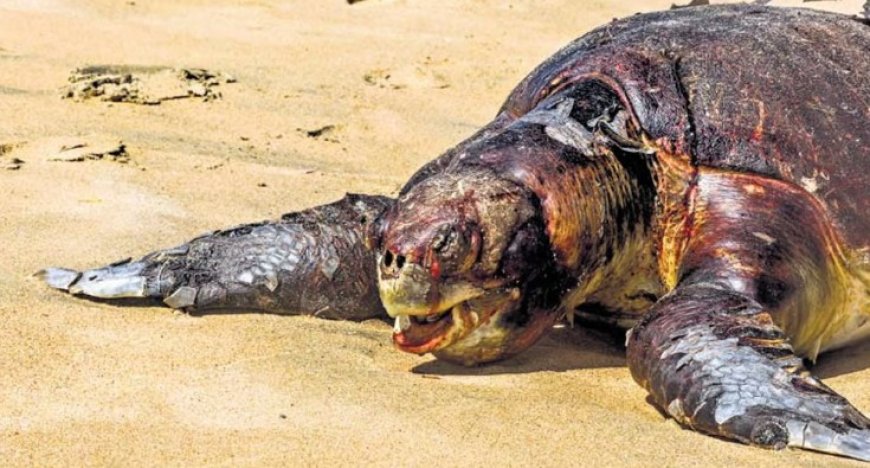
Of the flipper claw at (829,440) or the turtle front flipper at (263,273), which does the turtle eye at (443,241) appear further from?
the flipper claw at (829,440)

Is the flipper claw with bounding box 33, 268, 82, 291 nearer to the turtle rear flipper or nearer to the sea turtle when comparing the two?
the sea turtle

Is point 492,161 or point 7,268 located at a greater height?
point 492,161

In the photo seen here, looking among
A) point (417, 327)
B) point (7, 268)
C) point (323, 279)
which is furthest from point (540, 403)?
point (7, 268)

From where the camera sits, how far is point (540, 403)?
3.39 meters

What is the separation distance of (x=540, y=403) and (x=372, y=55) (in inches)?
204

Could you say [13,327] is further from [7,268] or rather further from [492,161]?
[492,161]

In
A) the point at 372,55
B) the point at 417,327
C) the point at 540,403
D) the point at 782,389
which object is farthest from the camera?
the point at 372,55

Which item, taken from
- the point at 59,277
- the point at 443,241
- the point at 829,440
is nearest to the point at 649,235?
the point at 443,241

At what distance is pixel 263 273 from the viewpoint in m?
4.21

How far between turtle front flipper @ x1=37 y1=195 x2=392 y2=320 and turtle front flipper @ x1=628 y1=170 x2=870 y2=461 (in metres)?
1.04

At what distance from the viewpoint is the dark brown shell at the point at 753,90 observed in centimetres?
397

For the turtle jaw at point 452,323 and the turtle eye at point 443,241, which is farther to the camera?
the turtle jaw at point 452,323

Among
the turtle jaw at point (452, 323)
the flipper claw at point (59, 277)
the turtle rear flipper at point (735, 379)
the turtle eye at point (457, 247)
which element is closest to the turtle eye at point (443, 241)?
the turtle eye at point (457, 247)

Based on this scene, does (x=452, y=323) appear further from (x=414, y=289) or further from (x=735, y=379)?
(x=735, y=379)
